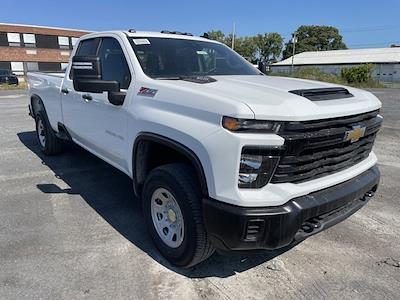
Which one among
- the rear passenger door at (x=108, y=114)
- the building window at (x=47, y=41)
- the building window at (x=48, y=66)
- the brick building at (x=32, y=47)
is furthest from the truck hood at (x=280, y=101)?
the building window at (x=47, y=41)

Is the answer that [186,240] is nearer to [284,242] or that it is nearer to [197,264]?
[197,264]

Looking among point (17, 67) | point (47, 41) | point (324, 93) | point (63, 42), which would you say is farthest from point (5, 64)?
point (324, 93)

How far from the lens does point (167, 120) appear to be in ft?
9.58

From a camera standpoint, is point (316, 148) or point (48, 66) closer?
point (316, 148)

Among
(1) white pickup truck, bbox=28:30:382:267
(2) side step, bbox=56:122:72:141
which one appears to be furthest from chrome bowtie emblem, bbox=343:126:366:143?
(2) side step, bbox=56:122:72:141

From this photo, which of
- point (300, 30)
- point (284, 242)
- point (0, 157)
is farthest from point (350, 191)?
point (300, 30)

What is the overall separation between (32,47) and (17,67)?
120 inches

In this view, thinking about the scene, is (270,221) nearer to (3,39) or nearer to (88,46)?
(88,46)

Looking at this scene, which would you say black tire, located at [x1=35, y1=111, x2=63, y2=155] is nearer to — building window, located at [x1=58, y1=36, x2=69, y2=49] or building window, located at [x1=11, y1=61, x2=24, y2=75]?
building window, located at [x1=11, y1=61, x2=24, y2=75]

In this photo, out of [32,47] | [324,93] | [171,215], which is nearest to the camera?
[324,93]

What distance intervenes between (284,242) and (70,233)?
2.26 meters

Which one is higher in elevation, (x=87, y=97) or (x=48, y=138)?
(x=87, y=97)

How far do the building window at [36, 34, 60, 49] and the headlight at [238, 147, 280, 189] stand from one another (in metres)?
48.0

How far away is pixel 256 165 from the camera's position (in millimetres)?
2406
